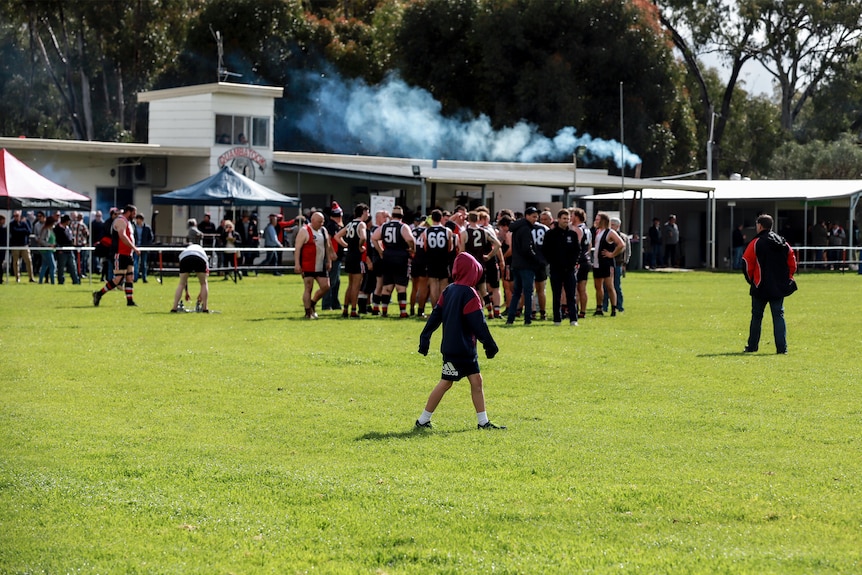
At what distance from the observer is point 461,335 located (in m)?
10.3

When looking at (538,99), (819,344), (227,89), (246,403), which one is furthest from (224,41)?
(246,403)

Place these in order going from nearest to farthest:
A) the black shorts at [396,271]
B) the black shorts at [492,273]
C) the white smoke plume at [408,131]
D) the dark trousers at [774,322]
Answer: the dark trousers at [774,322] → the black shorts at [492,273] → the black shorts at [396,271] → the white smoke plume at [408,131]

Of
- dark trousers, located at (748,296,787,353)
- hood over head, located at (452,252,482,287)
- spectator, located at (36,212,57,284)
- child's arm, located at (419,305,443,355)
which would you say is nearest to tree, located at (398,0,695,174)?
spectator, located at (36,212,57,284)

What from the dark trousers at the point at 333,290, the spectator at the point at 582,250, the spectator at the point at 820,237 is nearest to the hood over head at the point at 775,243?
the spectator at the point at 582,250

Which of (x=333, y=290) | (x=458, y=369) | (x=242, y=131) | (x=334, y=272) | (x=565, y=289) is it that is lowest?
(x=458, y=369)

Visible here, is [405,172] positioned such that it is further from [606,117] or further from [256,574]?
[256,574]

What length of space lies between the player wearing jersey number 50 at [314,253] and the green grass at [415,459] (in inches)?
133

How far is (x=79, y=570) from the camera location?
6.28 meters

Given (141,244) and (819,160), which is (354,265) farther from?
(819,160)

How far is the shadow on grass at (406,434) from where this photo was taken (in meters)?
10.0

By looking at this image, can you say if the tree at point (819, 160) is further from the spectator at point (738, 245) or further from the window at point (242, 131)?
the window at point (242, 131)

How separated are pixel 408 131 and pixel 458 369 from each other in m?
50.4

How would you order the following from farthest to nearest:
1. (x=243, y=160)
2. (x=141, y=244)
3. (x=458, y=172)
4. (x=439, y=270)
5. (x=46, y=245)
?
(x=458, y=172)
(x=243, y=160)
(x=141, y=244)
(x=46, y=245)
(x=439, y=270)

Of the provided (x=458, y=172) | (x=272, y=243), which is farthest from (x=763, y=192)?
(x=272, y=243)
